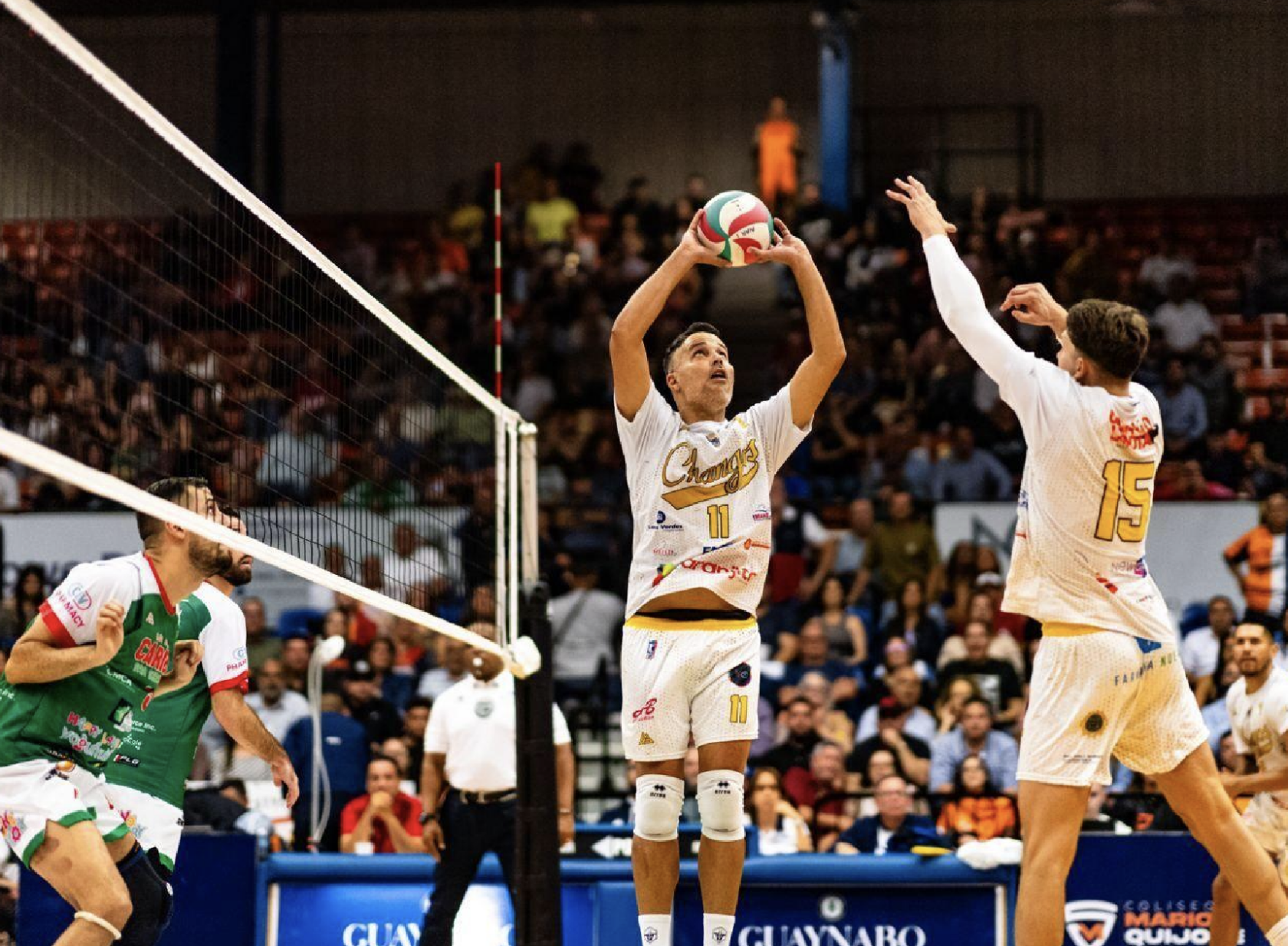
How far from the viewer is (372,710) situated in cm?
1538

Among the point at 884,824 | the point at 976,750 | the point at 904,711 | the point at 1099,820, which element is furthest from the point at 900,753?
the point at 1099,820

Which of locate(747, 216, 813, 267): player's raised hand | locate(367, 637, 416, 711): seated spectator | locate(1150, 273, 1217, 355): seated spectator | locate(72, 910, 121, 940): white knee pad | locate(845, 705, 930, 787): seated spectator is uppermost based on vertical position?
locate(1150, 273, 1217, 355): seated spectator

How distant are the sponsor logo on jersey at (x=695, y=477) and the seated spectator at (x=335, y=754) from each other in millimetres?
6903

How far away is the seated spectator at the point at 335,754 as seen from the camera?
14.2 m

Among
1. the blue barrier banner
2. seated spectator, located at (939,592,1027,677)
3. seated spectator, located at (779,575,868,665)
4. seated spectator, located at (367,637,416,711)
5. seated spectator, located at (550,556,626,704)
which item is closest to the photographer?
the blue barrier banner

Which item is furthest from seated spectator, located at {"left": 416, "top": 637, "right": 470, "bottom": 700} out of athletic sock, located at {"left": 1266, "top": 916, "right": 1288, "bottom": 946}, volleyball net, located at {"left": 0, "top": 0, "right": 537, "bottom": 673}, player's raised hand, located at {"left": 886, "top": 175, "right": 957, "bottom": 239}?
athletic sock, located at {"left": 1266, "top": 916, "right": 1288, "bottom": 946}

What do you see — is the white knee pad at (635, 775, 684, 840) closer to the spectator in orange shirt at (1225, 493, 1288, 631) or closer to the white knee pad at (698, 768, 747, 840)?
the white knee pad at (698, 768, 747, 840)

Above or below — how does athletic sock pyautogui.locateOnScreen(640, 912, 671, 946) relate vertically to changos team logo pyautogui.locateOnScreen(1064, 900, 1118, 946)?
above

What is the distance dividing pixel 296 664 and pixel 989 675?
233 inches

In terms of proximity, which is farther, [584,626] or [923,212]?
[584,626]

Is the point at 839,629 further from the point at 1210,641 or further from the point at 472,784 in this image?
the point at 472,784

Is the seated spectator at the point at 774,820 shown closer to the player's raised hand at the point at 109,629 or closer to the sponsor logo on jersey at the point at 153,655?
the sponsor logo on jersey at the point at 153,655

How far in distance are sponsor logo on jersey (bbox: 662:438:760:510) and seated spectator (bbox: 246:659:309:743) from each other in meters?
8.18

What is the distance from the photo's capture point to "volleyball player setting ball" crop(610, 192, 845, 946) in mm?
7527
